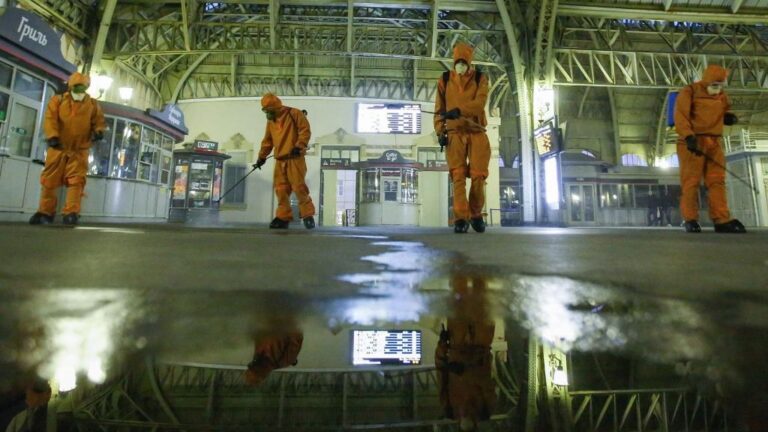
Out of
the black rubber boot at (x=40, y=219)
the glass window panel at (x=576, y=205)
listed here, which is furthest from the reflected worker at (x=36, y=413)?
the glass window panel at (x=576, y=205)

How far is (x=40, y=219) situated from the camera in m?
3.75

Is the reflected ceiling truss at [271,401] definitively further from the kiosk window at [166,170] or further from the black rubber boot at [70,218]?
the kiosk window at [166,170]

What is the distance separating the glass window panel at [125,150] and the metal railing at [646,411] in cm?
981

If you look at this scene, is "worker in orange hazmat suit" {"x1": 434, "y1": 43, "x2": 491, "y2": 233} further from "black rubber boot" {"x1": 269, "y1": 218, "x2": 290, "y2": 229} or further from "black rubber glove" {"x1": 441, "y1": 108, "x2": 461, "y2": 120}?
"black rubber boot" {"x1": 269, "y1": 218, "x2": 290, "y2": 229}

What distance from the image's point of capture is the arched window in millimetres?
20712

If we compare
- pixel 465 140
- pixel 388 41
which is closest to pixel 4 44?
pixel 465 140

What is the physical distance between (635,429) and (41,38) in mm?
8430

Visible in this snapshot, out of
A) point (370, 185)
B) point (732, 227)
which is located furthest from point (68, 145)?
point (370, 185)

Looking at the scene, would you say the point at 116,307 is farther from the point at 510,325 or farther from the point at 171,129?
the point at 171,129

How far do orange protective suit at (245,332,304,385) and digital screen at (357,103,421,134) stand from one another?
15193 mm

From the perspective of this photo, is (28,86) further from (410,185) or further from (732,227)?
(410,185)

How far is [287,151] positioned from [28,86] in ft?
16.7

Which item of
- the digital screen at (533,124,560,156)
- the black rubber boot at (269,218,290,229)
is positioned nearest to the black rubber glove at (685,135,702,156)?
the black rubber boot at (269,218,290,229)

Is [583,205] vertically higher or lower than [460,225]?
higher
